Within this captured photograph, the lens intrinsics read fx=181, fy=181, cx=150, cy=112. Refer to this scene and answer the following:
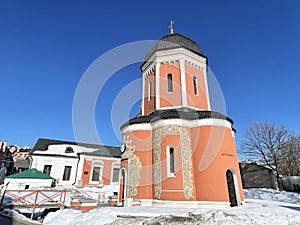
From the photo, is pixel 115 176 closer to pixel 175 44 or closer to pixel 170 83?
pixel 170 83

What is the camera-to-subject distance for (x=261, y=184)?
69.9 feet

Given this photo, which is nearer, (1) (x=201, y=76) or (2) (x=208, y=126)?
(2) (x=208, y=126)

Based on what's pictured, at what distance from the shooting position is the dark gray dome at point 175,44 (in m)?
14.8

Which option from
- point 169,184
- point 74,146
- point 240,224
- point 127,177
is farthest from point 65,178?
point 240,224

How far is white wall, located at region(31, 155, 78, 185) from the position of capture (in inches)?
880

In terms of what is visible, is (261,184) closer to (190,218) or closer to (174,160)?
(174,160)

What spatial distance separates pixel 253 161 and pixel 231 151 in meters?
16.1

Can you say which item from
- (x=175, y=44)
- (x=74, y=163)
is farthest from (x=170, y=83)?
(x=74, y=163)

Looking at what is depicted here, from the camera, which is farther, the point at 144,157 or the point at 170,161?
the point at 144,157

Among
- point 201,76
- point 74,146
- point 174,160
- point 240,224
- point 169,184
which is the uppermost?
point 201,76

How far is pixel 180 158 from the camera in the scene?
10.6 m

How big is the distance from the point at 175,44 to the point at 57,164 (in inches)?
805

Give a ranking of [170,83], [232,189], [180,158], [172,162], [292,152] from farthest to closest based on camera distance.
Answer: [292,152], [170,83], [232,189], [172,162], [180,158]

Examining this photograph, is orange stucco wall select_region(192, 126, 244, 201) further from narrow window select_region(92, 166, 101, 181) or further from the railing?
narrow window select_region(92, 166, 101, 181)
